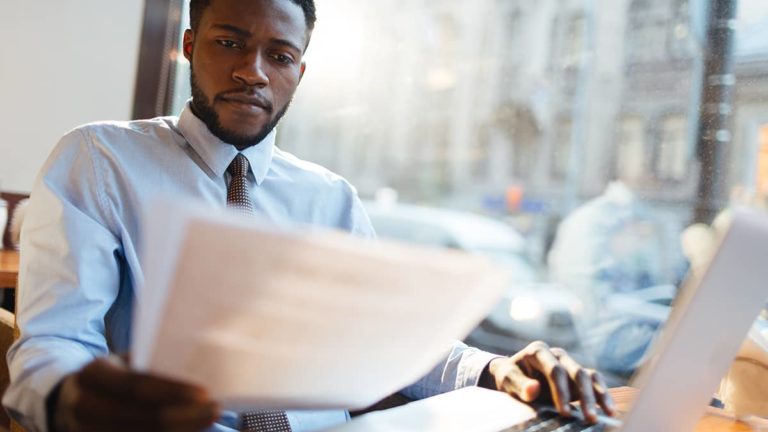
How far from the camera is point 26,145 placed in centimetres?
251

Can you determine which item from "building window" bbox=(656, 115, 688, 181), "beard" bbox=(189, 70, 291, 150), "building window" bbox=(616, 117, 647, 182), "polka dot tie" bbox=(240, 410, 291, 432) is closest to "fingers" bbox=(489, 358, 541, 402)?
"polka dot tie" bbox=(240, 410, 291, 432)

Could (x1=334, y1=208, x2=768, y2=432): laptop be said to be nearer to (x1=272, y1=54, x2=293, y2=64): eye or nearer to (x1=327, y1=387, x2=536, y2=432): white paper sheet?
(x1=327, y1=387, x2=536, y2=432): white paper sheet

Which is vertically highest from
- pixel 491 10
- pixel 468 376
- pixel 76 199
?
pixel 491 10

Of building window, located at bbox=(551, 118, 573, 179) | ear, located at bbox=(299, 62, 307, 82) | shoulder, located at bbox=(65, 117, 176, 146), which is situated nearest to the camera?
shoulder, located at bbox=(65, 117, 176, 146)

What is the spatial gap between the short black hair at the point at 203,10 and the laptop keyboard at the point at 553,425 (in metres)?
0.87

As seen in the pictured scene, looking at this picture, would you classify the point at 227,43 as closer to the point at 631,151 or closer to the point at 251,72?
the point at 251,72

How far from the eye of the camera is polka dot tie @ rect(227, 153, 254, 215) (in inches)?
43.7

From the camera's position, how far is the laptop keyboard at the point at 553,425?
2.41 feet

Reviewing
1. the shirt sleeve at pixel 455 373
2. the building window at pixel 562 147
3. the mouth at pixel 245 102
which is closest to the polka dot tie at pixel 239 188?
the mouth at pixel 245 102

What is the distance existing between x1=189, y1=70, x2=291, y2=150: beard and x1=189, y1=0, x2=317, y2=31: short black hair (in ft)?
0.34

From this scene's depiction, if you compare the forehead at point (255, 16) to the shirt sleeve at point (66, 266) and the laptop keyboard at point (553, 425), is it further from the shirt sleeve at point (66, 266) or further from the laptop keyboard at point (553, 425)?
the laptop keyboard at point (553, 425)

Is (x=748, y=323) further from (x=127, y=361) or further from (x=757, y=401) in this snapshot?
(x=127, y=361)

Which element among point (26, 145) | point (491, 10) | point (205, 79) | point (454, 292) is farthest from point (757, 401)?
point (491, 10)

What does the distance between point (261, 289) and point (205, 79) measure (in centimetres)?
85
